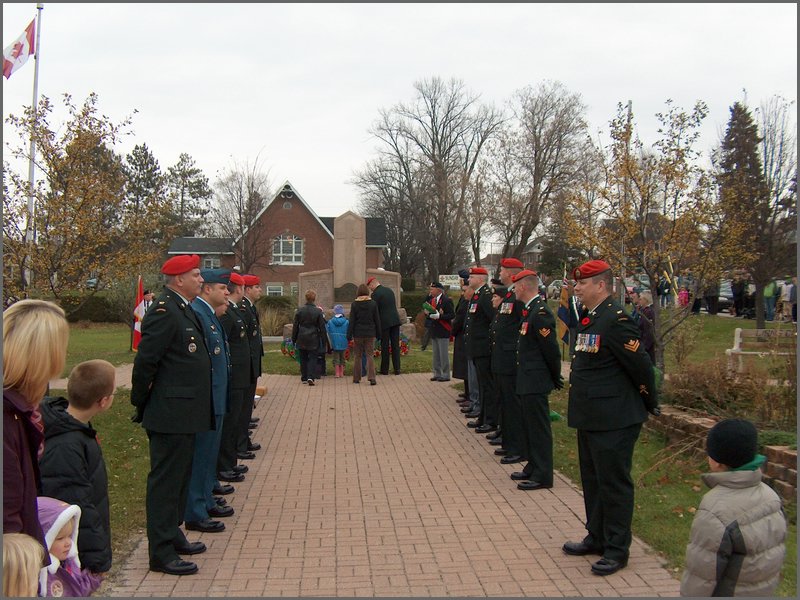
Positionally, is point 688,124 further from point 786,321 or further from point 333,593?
point 333,593

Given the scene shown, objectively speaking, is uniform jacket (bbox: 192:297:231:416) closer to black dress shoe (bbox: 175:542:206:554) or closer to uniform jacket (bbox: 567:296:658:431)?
black dress shoe (bbox: 175:542:206:554)

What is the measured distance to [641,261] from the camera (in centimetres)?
1176

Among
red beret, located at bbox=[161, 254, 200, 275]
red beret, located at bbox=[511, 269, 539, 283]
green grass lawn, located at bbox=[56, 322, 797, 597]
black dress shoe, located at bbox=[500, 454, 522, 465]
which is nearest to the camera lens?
red beret, located at bbox=[161, 254, 200, 275]

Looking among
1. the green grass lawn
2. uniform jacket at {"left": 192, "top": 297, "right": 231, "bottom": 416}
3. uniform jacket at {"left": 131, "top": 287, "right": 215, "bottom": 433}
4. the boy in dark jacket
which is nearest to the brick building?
the green grass lawn

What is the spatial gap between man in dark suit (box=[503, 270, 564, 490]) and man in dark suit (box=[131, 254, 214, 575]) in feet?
11.2

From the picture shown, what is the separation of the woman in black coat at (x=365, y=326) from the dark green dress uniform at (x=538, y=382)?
24.0 ft

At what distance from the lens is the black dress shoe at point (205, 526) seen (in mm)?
6004

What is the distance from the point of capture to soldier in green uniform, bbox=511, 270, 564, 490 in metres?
7.27

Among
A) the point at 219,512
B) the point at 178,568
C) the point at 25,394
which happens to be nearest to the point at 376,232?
the point at 219,512

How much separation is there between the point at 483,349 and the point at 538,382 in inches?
101

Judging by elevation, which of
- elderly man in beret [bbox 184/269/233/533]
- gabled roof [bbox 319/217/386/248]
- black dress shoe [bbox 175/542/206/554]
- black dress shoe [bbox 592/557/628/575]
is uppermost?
gabled roof [bbox 319/217/386/248]

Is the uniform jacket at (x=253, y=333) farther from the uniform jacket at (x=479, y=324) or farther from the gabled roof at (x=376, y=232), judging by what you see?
the gabled roof at (x=376, y=232)

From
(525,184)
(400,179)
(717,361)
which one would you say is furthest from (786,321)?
(400,179)

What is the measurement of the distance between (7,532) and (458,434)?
7809 millimetres
